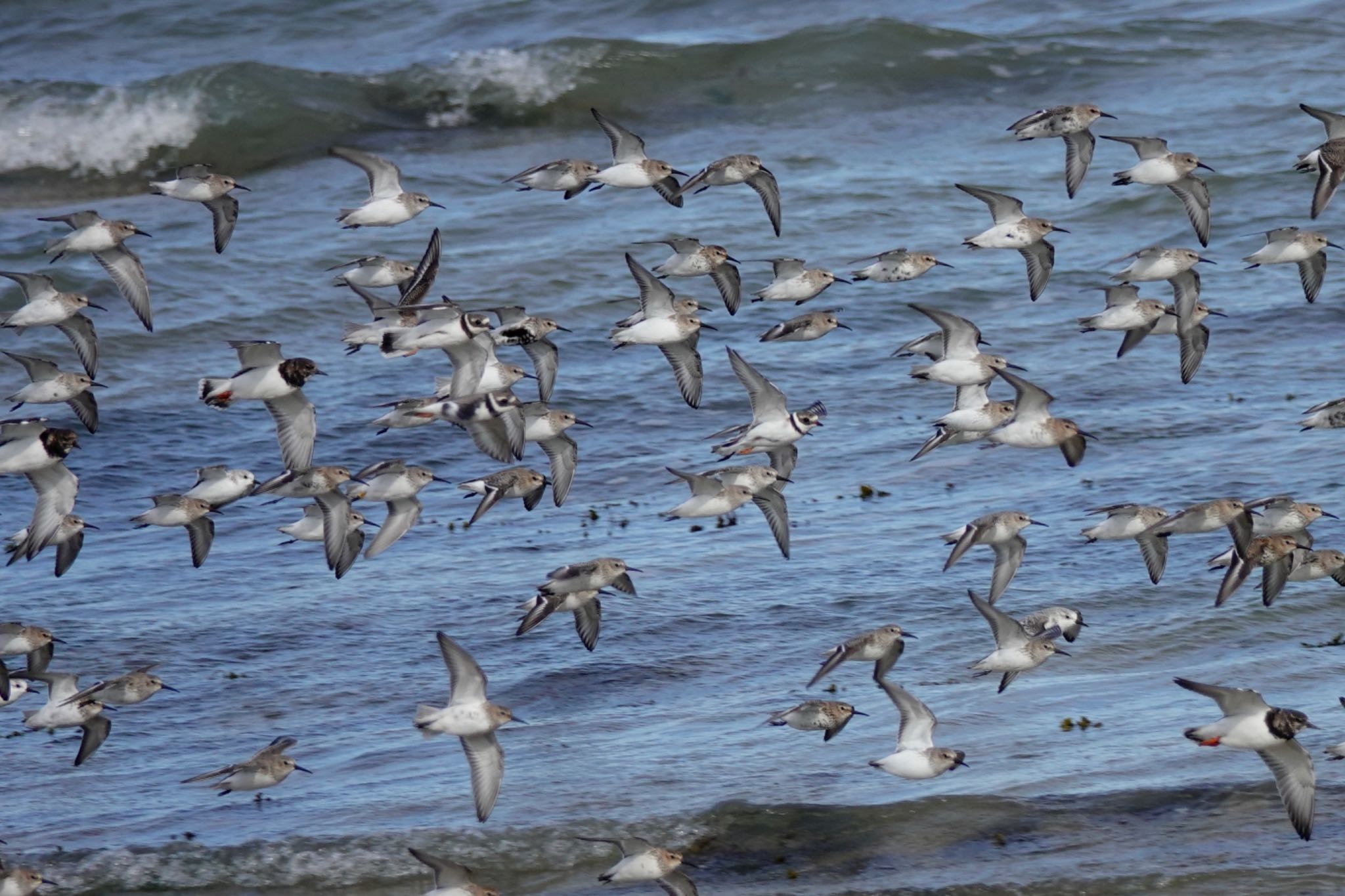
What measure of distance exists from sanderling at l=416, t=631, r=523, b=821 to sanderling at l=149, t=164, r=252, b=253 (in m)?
3.08

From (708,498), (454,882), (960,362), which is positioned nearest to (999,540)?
(960,362)

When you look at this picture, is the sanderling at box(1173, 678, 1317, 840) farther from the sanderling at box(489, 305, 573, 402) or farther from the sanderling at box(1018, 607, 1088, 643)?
the sanderling at box(489, 305, 573, 402)

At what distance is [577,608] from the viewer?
9.52 meters

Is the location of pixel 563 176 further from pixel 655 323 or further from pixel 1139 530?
pixel 1139 530

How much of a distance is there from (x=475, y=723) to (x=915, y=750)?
203cm

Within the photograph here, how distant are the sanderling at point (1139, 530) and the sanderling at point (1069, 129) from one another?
77.6 inches

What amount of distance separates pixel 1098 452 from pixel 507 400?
6.11 metres

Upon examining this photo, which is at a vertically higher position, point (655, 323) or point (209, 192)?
point (209, 192)

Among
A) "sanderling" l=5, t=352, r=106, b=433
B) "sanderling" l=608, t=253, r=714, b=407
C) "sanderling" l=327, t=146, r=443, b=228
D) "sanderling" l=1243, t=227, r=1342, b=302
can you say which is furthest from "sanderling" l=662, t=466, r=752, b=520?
"sanderling" l=1243, t=227, r=1342, b=302

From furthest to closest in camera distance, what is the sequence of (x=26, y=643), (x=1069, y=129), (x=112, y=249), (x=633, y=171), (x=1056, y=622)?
(x=1069, y=129) < (x=633, y=171) < (x=112, y=249) < (x=1056, y=622) < (x=26, y=643)

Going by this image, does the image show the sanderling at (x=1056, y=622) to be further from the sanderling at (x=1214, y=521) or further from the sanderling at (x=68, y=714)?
the sanderling at (x=68, y=714)

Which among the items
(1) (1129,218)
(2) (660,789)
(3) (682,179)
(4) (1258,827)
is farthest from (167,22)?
(4) (1258,827)

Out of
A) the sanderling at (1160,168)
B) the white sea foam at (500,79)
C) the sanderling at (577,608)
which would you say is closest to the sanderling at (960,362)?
the sanderling at (1160,168)

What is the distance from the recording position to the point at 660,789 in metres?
8.94
